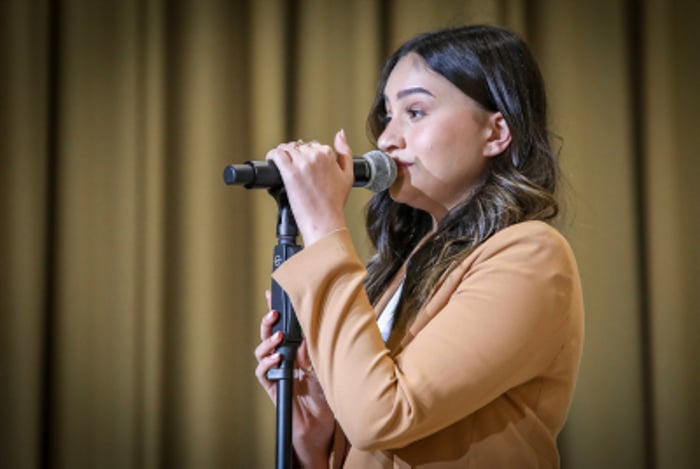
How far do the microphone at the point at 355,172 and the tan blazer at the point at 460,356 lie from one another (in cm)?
10

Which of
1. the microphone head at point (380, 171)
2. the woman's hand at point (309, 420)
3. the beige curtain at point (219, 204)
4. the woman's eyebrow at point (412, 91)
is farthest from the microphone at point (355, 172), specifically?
the beige curtain at point (219, 204)

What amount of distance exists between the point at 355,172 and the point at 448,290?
19cm

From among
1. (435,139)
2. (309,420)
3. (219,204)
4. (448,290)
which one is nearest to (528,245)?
(448,290)

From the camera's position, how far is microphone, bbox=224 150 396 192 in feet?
3.04

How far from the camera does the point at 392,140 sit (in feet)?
3.74

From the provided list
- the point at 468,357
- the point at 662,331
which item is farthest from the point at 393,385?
the point at 662,331

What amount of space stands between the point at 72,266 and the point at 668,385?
1.60 meters

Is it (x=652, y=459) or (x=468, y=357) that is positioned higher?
(x=468, y=357)

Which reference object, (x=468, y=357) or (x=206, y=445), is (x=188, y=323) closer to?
(x=206, y=445)

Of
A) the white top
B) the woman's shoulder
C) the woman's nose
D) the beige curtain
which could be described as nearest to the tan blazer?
the woman's shoulder

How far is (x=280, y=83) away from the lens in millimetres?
2178

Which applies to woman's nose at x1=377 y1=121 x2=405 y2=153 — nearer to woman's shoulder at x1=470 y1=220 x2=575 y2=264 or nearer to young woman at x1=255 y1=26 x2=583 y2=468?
young woman at x1=255 y1=26 x2=583 y2=468

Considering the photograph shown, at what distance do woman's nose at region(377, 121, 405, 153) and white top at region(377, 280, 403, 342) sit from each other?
20 centimetres

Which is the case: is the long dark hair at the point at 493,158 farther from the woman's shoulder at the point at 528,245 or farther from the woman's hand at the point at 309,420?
the woman's hand at the point at 309,420
